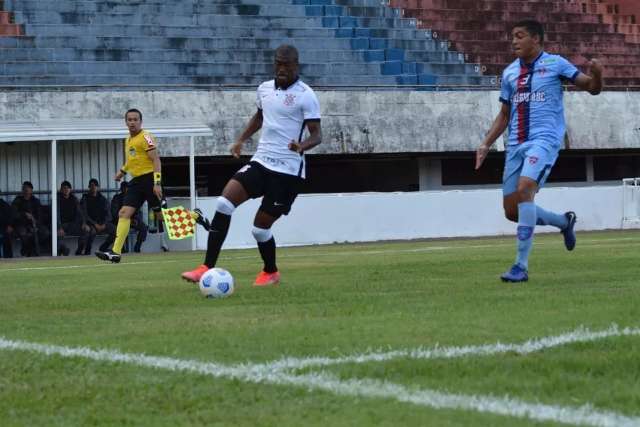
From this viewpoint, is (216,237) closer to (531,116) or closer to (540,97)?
(531,116)

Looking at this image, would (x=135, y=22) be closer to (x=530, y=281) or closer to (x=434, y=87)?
(x=434, y=87)

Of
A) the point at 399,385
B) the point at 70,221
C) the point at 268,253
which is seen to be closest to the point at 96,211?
the point at 70,221

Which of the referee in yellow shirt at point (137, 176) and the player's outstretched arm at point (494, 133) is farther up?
the player's outstretched arm at point (494, 133)

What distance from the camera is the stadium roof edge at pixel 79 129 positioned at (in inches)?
953

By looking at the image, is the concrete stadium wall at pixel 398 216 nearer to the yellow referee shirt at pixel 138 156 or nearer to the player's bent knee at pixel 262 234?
the yellow referee shirt at pixel 138 156

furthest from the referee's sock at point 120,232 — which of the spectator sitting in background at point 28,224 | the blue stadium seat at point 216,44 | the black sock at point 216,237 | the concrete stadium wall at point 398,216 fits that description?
the blue stadium seat at point 216,44

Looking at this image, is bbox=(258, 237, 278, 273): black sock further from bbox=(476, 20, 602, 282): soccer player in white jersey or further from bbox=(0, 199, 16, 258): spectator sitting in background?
bbox=(0, 199, 16, 258): spectator sitting in background

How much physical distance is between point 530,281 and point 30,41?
68.4 feet

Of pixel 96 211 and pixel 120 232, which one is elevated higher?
pixel 120 232

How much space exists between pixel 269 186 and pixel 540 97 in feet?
7.45

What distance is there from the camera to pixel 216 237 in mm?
10211

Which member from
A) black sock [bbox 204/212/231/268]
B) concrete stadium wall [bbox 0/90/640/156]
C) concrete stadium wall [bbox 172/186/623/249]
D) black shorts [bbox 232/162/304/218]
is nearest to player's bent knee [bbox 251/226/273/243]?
black shorts [bbox 232/162/304/218]

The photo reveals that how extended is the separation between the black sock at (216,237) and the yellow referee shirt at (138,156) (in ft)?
20.2

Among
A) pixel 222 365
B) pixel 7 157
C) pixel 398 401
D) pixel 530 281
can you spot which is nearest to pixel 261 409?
pixel 398 401
